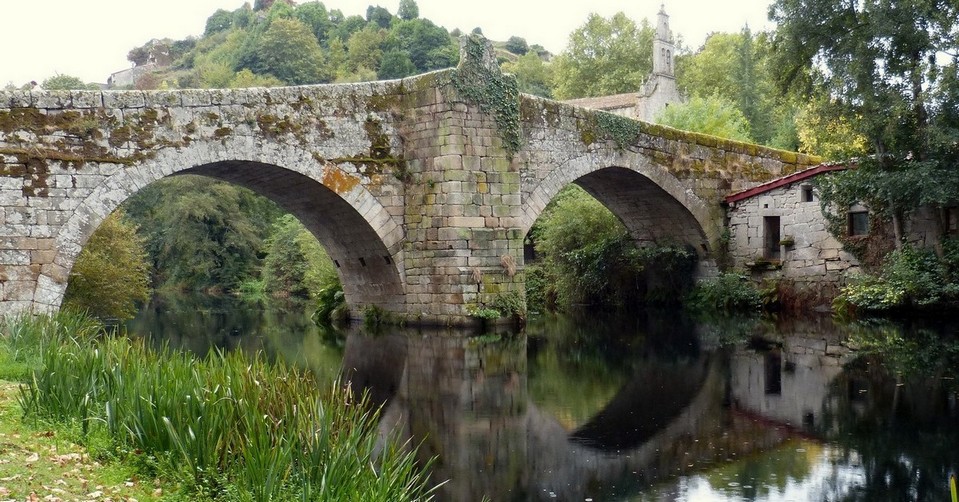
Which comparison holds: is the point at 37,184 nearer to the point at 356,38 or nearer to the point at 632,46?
the point at 632,46

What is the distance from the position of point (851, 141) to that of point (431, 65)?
5533cm

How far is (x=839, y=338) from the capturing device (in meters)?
14.7

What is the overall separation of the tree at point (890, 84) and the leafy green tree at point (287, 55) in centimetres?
5271

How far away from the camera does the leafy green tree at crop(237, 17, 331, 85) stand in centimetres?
6788

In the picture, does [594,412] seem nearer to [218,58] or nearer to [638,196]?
[638,196]

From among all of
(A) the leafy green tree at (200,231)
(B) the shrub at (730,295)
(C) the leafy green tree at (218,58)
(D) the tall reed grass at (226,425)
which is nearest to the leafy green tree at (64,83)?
(C) the leafy green tree at (218,58)

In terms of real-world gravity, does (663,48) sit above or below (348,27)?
below

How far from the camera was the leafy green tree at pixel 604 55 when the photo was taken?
55188 mm

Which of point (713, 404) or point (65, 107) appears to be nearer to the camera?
point (713, 404)

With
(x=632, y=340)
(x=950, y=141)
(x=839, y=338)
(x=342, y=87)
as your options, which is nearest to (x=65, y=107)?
(x=342, y=87)

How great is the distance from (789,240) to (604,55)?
37.1 meters

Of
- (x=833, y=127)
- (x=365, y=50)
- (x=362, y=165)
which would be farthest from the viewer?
(x=365, y=50)

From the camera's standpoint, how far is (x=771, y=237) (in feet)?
69.4

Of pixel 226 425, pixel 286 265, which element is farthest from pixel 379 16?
pixel 226 425
